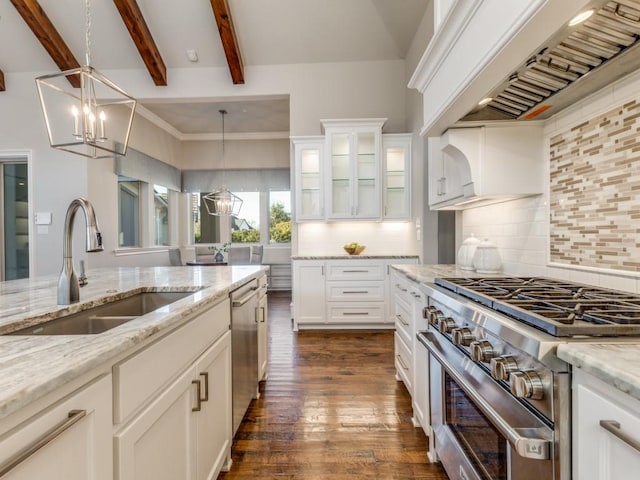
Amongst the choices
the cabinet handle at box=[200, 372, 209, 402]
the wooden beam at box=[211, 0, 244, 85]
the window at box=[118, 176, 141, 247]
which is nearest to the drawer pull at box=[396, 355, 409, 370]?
the cabinet handle at box=[200, 372, 209, 402]

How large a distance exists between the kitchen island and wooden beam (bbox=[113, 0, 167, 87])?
322 centimetres

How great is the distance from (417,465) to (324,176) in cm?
317

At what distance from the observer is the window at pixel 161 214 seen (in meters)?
6.31

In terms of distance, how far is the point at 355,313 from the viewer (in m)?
4.02

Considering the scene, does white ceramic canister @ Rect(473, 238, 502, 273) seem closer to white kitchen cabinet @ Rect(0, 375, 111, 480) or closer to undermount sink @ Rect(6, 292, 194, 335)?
undermount sink @ Rect(6, 292, 194, 335)

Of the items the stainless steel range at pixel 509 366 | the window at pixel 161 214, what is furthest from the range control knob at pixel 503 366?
the window at pixel 161 214

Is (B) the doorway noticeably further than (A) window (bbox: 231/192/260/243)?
No

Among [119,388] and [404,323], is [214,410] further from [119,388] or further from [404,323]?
[404,323]

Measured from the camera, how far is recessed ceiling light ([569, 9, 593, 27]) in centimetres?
95

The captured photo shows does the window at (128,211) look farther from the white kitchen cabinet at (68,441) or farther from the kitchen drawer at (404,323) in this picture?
the white kitchen cabinet at (68,441)

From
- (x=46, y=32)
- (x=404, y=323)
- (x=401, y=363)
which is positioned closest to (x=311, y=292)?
(x=401, y=363)

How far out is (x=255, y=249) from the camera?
6.15 metres

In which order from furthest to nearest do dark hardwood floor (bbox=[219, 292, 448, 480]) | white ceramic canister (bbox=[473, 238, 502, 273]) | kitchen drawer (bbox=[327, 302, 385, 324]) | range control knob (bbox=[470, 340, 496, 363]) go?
kitchen drawer (bbox=[327, 302, 385, 324]), white ceramic canister (bbox=[473, 238, 502, 273]), dark hardwood floor (bbox=[219, 292, 448, 480]), range control knob (bbox=[470, 340, 496, 363])

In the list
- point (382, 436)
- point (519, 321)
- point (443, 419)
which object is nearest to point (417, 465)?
point (382, 436)
